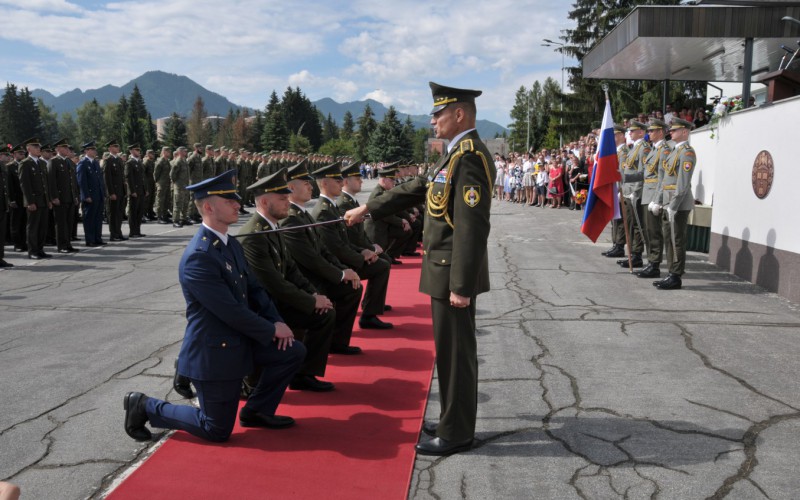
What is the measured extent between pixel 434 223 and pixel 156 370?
298cm

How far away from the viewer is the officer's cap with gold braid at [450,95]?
3.88 meters

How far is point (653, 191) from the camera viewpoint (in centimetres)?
937

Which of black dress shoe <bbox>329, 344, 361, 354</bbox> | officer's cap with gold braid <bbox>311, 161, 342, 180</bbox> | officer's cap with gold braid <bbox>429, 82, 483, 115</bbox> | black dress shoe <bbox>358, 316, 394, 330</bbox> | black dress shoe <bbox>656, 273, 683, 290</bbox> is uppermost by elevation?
officer's cap with gold braid <bbox>429, 82, 483, 115</bbox>

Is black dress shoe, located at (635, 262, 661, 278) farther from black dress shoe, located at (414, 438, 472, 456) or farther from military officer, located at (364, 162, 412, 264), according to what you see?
black dress shoe, located at (414, 438, 472, 456)

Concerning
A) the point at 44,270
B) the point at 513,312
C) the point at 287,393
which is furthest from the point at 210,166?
the point at 287,393

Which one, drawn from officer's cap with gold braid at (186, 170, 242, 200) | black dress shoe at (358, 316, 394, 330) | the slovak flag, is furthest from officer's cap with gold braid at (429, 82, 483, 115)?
the slovak flag

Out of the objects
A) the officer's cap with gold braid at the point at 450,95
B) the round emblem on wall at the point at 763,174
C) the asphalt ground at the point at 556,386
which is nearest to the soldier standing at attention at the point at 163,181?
the asphalt ground at the point at 556,386

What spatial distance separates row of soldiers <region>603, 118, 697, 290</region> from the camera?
866cm

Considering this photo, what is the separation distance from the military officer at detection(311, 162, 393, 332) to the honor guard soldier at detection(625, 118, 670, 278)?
4615mm

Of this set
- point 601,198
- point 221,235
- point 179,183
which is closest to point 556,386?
point 221,235

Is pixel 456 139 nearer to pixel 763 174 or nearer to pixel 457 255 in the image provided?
pixel 457 255

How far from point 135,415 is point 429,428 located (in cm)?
187

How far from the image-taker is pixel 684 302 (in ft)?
25.7

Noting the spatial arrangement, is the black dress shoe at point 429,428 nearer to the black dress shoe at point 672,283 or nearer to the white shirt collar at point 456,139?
the white shirt collar at point 456,139
